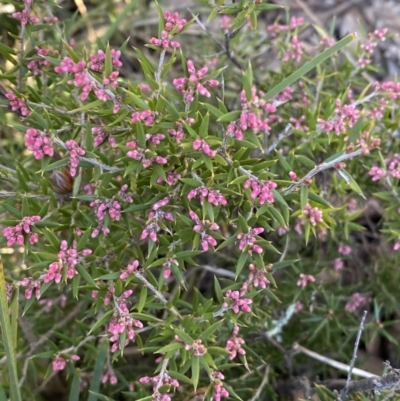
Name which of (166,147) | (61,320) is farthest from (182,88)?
(61,320)

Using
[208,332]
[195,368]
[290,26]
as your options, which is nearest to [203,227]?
[208,332]

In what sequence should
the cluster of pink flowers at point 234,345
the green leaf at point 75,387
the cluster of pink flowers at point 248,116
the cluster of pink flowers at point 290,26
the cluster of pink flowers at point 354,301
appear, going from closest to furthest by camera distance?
the cluster of pink flowers at point 248,116 < the cluster of pink flowers at point 234,345 < the green leaf at point 75,387 < the cluster of pink flowers at point 354,301 < the cluster of pink flowers at point 290,26

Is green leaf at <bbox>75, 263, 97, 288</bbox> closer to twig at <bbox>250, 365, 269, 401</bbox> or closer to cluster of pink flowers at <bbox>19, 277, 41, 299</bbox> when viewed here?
cluster of pink flowers at <bbox>19, 277, 41, 299</bbox>

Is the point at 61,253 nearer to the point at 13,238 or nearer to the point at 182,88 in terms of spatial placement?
the point at 13,238

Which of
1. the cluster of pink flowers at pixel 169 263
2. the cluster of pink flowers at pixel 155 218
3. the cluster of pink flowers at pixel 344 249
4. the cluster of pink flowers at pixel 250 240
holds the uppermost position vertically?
the cluster of pink flowers at pixel 250 240

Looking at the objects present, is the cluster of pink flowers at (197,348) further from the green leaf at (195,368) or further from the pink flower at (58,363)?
the pink flower at (58,363)

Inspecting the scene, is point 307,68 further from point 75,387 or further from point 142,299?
point 75,387

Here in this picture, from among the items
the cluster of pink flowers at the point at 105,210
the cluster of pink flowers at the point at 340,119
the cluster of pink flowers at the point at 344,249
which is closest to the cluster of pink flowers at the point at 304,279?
the cluster of pink flowers at the point at 344,249
